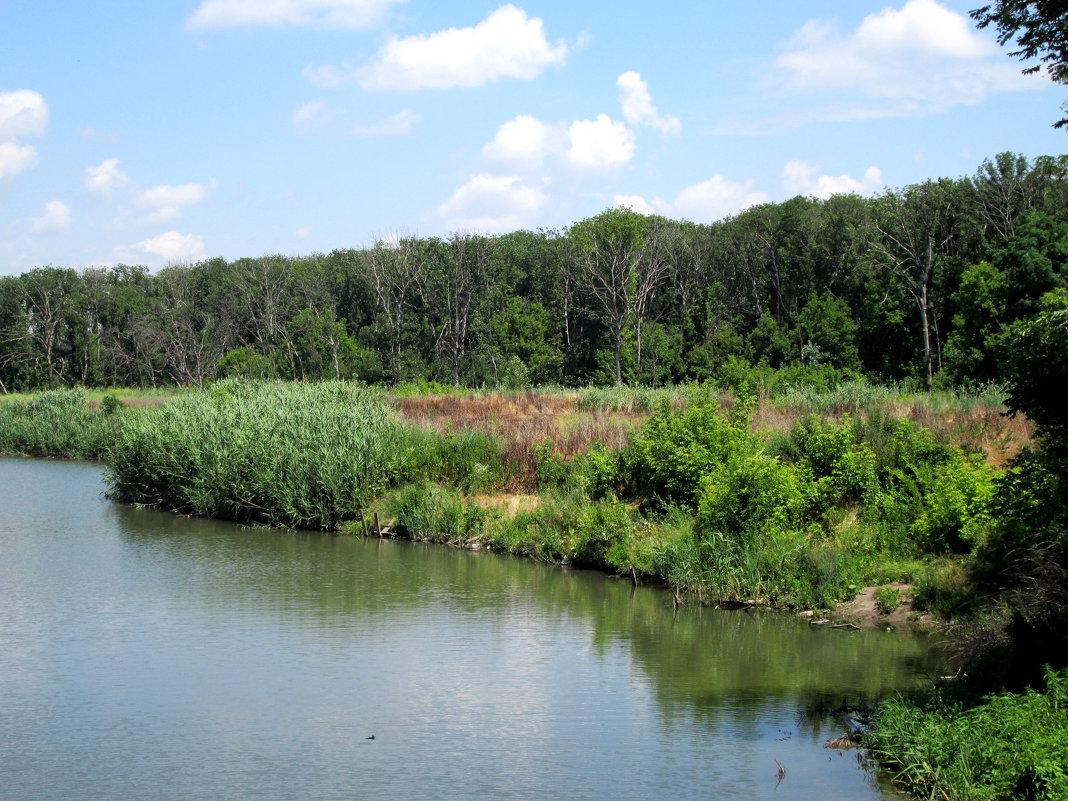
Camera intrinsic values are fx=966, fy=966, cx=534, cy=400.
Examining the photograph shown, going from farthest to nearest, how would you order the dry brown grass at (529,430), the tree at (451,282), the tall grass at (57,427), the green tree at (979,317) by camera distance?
the tree at (451,282), the tall grass at (57,427), the green tree at (979,317), the dry brown grass at (529,430)

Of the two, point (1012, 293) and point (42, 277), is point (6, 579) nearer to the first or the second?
point (1012, 293)

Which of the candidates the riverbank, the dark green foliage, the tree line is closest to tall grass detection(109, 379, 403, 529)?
the riverbank

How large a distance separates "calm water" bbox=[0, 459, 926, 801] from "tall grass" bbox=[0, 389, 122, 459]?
2603 centimetres

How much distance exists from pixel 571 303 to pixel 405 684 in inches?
2427

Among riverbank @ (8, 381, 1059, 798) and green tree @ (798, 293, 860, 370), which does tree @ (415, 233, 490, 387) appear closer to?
green tree @ (798, 293, 860, 370)

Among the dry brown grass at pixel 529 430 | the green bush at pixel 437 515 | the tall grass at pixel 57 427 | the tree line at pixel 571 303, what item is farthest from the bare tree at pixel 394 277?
the green bush at pixel 437 515

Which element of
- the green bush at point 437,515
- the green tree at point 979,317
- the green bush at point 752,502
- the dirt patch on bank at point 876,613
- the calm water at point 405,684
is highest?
the green tree at point 979,317

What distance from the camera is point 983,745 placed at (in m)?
8.07

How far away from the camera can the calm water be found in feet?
32.0

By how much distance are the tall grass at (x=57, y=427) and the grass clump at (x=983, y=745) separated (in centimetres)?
4069

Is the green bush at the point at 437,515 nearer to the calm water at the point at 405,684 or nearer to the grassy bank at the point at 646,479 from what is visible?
the grassy bank at the point at 646,479

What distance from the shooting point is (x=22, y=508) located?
29531mm

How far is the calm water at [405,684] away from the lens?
9766mm

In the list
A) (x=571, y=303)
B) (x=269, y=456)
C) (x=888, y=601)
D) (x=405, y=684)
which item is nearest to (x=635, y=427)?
(x=269, y=456)
